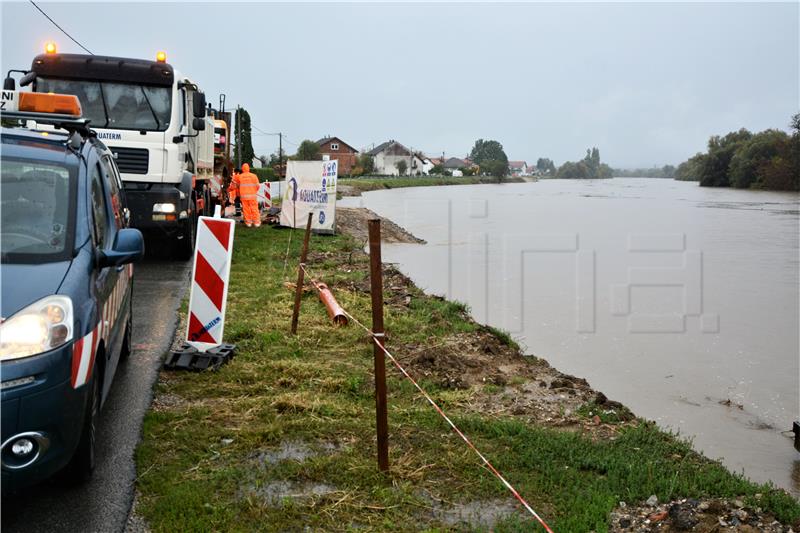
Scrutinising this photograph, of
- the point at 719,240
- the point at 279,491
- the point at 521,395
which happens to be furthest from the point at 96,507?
the point at 719,240

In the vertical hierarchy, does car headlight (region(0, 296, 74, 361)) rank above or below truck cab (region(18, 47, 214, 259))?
below

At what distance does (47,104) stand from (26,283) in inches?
103

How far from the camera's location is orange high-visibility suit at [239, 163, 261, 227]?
20734 mm

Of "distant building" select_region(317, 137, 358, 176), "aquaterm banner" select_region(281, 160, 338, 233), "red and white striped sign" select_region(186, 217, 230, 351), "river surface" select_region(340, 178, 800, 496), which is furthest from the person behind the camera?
"distant building" select_region(317, 137, 358, 176)

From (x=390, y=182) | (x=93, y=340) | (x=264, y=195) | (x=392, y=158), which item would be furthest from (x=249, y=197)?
(x=392, y=158)

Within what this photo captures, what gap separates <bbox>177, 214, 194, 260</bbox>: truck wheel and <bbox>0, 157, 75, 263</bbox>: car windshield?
8773 mm

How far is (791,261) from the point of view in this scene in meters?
22.6

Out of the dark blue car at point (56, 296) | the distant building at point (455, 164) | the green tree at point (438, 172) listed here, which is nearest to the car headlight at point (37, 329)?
the dark blue car at point (56, 296)

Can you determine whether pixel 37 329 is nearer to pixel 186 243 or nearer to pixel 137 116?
pixel 137 116

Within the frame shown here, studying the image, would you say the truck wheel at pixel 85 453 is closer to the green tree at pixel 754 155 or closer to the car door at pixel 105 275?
the car door at pixel 105 275

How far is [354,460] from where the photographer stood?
16.0ft

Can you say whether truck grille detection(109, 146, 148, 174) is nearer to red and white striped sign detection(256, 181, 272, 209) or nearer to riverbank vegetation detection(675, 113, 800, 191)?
red and white striped sign detection(256, 181, 272, 209)

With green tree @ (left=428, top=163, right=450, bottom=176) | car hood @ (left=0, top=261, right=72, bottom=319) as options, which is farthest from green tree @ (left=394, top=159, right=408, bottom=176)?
car hood @ (left=0, top=261, right=72, bottom=319)

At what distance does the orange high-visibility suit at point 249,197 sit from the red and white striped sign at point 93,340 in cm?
1525
